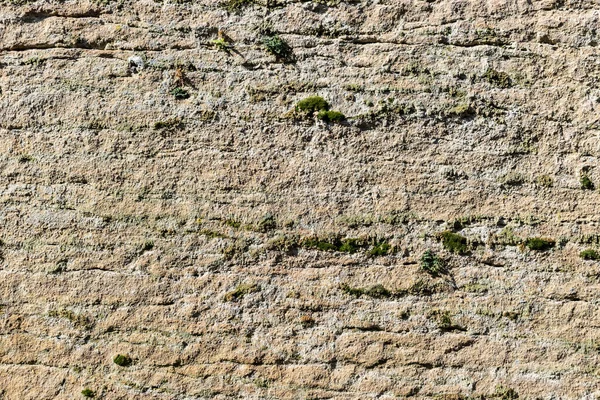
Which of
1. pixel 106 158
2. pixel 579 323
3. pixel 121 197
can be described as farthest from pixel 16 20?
pixel 579 323

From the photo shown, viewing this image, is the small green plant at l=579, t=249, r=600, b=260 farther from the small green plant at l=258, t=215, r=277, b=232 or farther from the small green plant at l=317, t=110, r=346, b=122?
the small green plant at l=258, t=215, r=277, b=232

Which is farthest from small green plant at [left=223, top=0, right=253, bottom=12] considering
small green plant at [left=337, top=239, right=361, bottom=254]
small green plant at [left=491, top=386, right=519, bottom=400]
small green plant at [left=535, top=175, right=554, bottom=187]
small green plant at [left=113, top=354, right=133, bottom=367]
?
small green plant at [left=491, top=386, right=519, bottom=400]

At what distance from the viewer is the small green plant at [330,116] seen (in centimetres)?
491

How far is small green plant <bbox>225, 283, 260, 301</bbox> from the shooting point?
15.5ft

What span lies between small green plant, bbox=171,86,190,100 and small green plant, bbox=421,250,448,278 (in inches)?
91.2

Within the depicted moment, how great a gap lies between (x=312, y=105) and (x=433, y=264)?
1.59 metres

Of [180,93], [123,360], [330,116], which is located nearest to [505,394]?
[330,116]

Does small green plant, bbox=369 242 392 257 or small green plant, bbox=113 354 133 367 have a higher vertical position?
small green plant, bbox=369 242 392 257

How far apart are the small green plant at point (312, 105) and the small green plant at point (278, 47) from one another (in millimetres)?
418

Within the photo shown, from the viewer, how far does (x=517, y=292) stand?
184 inches

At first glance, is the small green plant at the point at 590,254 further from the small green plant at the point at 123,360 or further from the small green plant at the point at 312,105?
the small green plant at the point at 123,360

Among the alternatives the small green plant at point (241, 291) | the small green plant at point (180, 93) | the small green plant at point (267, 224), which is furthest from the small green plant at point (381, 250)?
the small green plant at point (180, 93)

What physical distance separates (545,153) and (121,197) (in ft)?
11.2

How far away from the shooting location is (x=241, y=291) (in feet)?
15.6
